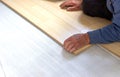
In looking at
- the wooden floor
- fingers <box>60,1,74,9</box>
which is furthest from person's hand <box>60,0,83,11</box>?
the wooden floor

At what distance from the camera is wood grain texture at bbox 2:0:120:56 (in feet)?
4.21

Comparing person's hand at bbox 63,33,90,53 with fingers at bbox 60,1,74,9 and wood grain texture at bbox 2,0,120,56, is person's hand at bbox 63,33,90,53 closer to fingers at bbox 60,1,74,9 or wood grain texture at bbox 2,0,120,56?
wood grain texture at bbox 2,0,120,56

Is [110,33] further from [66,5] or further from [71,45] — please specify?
[66,5]

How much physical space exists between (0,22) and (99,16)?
0.63 meters

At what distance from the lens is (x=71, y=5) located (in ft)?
4.93

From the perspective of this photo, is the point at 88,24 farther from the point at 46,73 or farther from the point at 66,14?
the point at 46,73

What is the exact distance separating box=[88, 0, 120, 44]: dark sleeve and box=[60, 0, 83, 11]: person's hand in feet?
1.19

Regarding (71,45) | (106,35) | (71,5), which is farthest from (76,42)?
(71,5)

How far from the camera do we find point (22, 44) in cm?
123

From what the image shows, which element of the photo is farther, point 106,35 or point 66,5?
point 66,5

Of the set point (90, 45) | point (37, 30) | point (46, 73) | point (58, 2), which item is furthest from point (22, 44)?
point (58, 2)

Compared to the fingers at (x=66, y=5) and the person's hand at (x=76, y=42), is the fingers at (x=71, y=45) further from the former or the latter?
the fingers at (x=66, y=5)

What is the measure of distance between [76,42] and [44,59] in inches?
7.4

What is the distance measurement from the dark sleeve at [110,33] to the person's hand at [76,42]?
0.03 m
